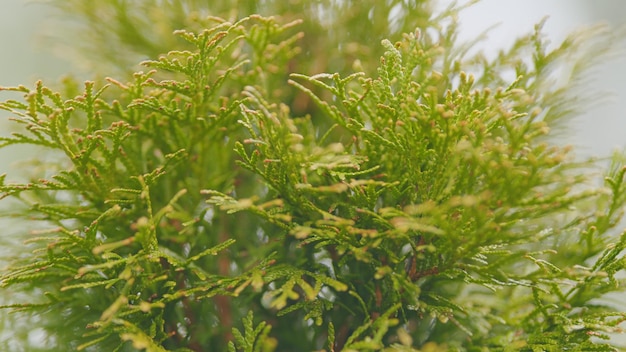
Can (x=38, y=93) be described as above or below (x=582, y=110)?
above

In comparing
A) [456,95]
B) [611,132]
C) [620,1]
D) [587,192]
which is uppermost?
[620,1]

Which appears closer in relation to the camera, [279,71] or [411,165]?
[411,165]

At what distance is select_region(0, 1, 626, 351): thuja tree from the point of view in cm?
72

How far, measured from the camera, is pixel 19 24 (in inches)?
105

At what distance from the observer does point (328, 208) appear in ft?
2.79

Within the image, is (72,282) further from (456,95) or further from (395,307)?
(456,95)

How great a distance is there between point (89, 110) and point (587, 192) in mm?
642

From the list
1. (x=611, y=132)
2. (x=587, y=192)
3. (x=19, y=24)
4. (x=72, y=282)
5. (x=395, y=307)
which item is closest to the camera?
(x=587, y=192)

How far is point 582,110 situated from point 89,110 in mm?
918

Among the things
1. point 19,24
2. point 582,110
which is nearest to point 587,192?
point 582,110

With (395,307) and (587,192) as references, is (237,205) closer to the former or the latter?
(395,307)

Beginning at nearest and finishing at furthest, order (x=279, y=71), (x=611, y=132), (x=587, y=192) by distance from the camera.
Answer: (x=587, y=192) < (x=279, y=71) < (x=611, y=132)

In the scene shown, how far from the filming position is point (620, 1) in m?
3.02

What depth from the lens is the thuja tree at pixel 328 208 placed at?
72cm
